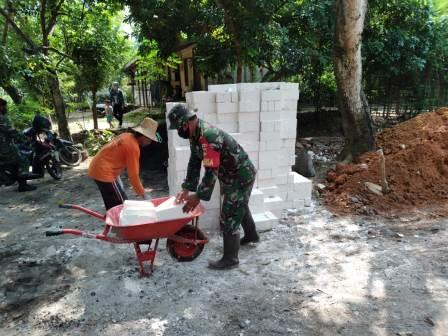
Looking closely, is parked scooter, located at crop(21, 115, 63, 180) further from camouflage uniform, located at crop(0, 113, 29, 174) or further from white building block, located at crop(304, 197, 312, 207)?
white building block, located at crop(304, 197, 312, 207)

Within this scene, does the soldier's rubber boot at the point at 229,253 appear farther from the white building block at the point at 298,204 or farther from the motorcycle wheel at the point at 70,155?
the motorcycle wheel at the point at 70,155

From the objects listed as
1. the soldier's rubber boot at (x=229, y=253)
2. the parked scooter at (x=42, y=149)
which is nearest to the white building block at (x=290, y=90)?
the soldier's rubber boot at (x=229, y=253)

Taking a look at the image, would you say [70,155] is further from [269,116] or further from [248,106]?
[269,116]

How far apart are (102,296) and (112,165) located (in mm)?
1366

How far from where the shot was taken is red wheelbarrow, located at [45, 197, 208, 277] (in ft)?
10.3

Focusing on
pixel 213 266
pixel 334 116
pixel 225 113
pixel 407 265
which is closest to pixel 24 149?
pixel 225 113

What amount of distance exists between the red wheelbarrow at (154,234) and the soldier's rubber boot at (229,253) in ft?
0.74

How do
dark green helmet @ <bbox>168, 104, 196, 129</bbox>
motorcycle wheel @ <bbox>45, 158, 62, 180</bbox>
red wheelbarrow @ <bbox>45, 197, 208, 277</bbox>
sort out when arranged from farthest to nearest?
motorcycle wheel @ <bbox>45, 158, 62, 180</bbox> < dark green helmet @ <bbox>168, 104, 196, 129</bbox> < red wheelbarrow @ <bbox>45, 197, 208, 277</bbox>

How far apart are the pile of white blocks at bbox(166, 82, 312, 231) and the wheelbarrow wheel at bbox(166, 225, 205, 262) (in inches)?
37.6

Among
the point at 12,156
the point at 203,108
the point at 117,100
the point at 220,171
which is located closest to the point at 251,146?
the point at 203,108

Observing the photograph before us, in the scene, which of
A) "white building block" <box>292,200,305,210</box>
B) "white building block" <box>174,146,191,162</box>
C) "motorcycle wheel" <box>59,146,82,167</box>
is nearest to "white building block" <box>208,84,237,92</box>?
"white building block" <box>174,146,191,162</box>

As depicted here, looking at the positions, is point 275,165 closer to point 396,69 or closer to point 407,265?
point 407,265

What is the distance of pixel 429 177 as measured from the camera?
5.52m

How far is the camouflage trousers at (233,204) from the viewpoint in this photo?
352 centimetres
